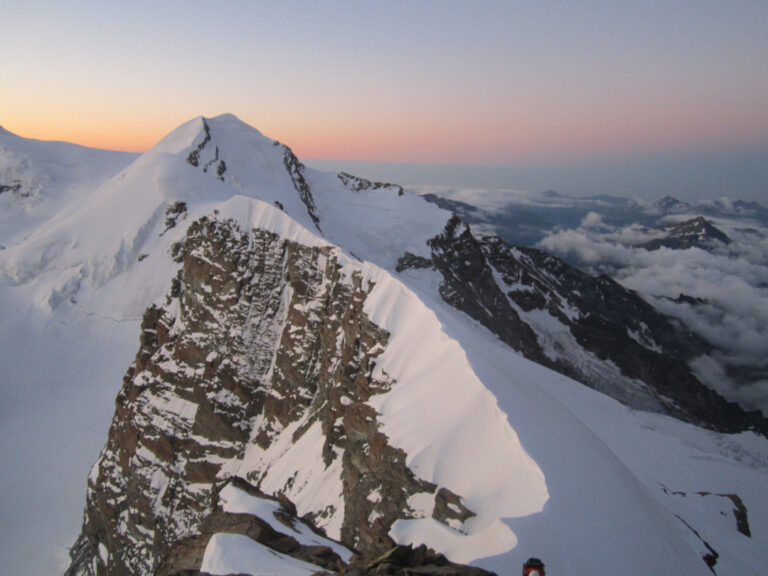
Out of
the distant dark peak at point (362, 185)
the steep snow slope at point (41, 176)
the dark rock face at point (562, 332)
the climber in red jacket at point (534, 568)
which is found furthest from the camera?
the distant dark peak at point (362, 185)

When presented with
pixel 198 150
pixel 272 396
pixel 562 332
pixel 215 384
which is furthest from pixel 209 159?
pixel 562 332

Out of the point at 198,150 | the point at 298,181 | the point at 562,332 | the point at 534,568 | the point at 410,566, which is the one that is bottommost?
the point at 562,332

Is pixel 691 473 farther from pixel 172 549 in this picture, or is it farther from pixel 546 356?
pixel 546 356

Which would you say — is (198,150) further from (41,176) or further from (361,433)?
(361,433)

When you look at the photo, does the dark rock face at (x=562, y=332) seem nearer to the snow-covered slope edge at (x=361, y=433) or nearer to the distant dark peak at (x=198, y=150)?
the snow-covered slope edge at (x=361, y=433)

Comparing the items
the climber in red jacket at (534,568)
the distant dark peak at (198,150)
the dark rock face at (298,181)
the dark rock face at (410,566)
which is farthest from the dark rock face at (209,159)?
the climber in red jacket at (534,568)

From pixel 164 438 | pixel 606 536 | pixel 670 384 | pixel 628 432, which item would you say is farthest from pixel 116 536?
pixel 670 384
